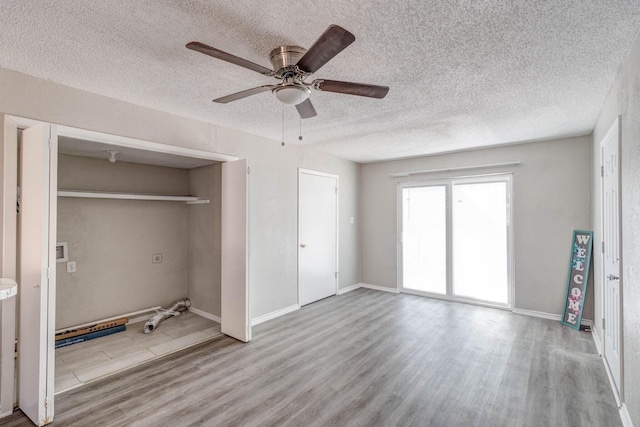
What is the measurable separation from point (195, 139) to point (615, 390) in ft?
14.7

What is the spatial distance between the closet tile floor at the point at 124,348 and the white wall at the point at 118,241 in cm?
48

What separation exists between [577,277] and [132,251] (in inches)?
237

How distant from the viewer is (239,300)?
348 centimetres

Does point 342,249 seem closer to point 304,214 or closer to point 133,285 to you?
point 304,214

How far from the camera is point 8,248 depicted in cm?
225

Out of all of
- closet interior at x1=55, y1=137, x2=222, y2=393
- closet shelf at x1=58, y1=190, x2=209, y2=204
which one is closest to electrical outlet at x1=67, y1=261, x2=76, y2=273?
closet interior at x1=55, y1=137, x2=222, y2=393

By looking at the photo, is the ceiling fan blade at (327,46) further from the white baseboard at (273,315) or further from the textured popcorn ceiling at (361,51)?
the white baseboard at (273,315)

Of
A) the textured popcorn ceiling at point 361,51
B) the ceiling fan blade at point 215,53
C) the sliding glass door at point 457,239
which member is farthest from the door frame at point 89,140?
the sliding glass door at point 457,239

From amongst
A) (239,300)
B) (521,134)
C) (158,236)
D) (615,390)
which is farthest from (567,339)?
(158,236)

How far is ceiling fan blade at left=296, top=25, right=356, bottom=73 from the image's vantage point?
53.0 inches

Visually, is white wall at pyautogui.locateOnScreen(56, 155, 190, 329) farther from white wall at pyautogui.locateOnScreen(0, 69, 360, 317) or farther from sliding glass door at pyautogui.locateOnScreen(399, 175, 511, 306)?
sliding glass door at pyautogui.locateOnScreen(399, 175, 511, 306)

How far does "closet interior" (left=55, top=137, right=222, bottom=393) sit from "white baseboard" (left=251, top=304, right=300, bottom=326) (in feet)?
1.71

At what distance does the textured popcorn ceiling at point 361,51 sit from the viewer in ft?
5.16

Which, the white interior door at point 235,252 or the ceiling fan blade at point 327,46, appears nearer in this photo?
the ceiling fan blade at point 327,46
